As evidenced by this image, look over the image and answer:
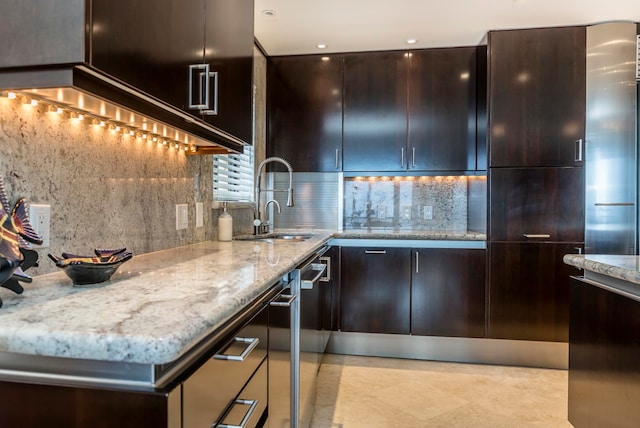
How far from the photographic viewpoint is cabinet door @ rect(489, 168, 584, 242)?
9.48 ft

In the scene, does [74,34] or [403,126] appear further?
[403,126]

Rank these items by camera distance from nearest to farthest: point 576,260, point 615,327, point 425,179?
point 615,327 < point 576,260 < point 425,179

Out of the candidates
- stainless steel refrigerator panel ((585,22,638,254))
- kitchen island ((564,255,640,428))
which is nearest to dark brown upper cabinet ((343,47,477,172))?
stainless steel refrigerator panel ((585,22,638,254))

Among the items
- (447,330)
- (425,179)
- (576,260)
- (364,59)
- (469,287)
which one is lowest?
(447,330)

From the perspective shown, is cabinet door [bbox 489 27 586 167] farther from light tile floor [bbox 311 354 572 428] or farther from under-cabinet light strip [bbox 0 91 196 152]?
under-cabinet light strip [bbox 0 91 196 152]

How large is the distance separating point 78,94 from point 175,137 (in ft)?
2.58

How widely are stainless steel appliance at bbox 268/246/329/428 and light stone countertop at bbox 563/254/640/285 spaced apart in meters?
1.14

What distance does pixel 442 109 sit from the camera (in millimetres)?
3291

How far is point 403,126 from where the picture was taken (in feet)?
11.0

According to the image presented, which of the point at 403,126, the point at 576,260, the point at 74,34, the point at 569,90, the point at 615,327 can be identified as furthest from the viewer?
the point at 403,126

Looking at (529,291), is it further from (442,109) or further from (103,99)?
(103,99)

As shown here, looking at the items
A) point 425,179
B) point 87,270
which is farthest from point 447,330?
point 87,270

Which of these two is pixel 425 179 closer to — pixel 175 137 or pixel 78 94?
pixel 175 137

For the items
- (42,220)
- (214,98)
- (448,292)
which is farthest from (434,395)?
(42,220)
